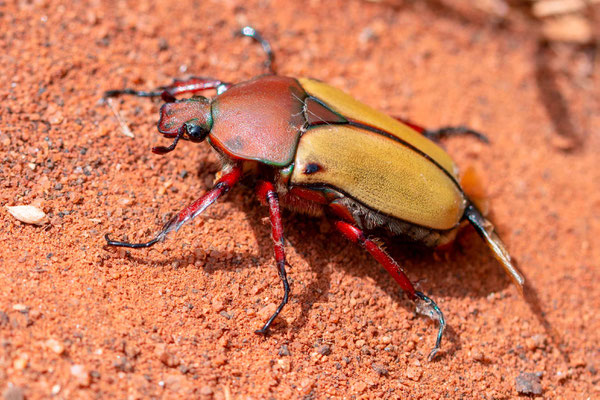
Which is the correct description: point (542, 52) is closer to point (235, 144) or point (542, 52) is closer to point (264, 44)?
point (264, 44)

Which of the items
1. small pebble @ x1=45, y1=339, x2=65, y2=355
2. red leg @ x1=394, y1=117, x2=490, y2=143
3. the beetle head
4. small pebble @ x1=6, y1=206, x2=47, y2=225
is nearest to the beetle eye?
the beetle head

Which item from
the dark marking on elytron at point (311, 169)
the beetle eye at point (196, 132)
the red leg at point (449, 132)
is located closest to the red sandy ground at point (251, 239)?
the red leg at point (449, 132)

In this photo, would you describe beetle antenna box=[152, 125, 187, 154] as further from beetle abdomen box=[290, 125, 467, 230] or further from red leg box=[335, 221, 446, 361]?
red leg box=[335, 221, 446, 361]

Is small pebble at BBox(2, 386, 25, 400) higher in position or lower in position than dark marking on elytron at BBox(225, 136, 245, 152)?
lower

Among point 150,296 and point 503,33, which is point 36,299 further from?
point 503,33

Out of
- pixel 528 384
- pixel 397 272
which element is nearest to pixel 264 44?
pixel 397 272

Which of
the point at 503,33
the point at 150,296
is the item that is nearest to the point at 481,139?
the point at 503,33

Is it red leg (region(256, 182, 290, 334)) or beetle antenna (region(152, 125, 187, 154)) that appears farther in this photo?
beetle antenna (region(152, 125, 187, 154))
